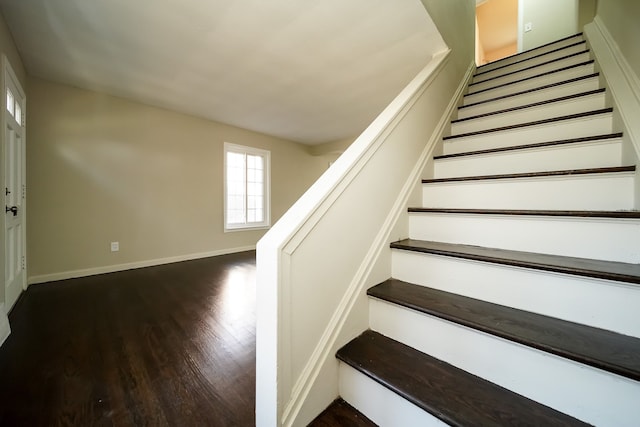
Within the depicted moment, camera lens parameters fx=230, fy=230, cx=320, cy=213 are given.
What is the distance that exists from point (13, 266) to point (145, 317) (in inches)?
58.7

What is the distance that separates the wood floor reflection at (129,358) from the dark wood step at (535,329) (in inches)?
35.2

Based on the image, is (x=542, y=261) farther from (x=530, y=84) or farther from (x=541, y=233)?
(x=530, y=84)

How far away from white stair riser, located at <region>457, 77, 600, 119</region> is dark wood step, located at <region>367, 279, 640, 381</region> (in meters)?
1.77

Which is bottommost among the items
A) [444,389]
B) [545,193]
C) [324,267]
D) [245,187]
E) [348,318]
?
[444,389]

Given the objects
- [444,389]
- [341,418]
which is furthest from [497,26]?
[341,418]

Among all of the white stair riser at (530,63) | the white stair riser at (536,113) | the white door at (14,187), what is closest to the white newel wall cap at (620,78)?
the white stair riser at (536,113)

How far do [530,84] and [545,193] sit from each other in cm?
151

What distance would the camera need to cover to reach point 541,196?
1.21m

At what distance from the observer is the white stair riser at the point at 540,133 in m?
1.35

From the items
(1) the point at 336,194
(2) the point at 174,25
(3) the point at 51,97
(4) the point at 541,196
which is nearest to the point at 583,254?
(4) the point at 541,196

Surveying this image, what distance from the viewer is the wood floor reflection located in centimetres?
102

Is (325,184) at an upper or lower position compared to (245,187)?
lower

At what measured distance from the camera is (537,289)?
901mm

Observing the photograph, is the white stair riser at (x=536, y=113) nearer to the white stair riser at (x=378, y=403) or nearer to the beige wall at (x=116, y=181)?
the white stair riser at (x=378, y=403)
